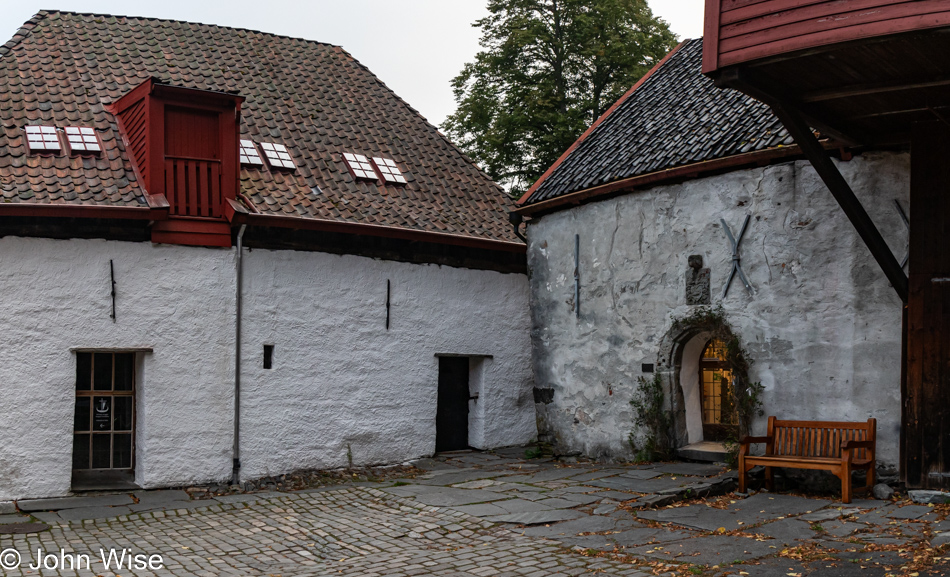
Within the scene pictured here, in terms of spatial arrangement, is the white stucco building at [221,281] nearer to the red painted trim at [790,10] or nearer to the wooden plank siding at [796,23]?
the wooden plank siding at [796,23]

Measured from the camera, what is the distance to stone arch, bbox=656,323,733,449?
34.9 feet

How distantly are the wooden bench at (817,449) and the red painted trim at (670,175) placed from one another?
2770 millimetres

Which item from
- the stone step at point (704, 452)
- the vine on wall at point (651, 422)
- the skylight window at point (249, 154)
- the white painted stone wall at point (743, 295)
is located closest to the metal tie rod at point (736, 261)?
the white painted stone wall at point (743, 295)

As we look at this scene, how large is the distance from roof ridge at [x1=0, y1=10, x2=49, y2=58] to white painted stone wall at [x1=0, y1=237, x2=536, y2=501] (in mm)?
3892

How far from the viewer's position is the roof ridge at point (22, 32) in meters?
12.0

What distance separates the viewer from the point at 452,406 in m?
13.1

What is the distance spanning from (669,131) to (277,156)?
5.29 m

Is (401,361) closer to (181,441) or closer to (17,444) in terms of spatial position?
(181,441)

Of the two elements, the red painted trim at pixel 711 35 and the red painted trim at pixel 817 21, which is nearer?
the red painted trim at pixel 817 21

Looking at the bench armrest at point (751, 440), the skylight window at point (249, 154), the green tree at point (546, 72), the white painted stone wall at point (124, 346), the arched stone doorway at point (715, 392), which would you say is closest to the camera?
the bench armrest at point (751, 440)

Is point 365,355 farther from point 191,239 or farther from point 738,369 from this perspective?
point 738,369

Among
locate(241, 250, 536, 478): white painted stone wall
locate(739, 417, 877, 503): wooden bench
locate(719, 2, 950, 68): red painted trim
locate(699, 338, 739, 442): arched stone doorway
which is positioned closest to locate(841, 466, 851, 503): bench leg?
locate(739, 417, 877, 503): wooden bench

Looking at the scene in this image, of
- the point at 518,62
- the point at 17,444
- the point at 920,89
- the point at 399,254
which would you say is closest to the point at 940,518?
the point at 920,89

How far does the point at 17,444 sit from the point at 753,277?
8190 mm
